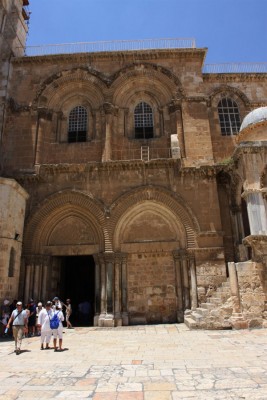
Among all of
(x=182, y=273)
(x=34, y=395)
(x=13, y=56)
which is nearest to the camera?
(x=34, y=395)

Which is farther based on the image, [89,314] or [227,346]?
[89,314]

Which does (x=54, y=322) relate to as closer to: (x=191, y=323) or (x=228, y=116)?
(x=191, y=323)

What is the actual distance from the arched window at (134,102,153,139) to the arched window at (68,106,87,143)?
9.92 feet

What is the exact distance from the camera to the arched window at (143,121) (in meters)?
18.0

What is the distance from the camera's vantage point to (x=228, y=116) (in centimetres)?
1822

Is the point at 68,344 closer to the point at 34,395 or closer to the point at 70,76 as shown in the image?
the point at 34,395

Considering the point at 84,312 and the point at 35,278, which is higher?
the point at 35,278

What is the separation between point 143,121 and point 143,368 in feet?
46.4

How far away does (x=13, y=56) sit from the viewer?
19.2 meters

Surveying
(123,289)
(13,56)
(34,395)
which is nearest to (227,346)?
(34,395)

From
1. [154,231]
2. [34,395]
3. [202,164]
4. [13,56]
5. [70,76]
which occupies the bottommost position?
[34,395]

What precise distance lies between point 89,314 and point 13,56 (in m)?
16.0

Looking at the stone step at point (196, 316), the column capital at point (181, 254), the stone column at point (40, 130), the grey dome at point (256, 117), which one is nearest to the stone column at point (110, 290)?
the column capital at point (181, 254)

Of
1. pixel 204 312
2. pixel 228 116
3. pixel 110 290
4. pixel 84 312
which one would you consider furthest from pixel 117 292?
pixel 228 116
